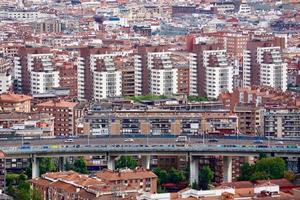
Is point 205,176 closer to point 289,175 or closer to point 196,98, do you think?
point 289,175

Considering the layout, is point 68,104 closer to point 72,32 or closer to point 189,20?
point 72,32

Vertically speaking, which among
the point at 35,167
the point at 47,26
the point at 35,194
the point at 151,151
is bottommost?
the point at 47,26

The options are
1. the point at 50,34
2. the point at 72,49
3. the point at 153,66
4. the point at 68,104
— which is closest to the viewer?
the point at 68,104

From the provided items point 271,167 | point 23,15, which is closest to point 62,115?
point 271,167

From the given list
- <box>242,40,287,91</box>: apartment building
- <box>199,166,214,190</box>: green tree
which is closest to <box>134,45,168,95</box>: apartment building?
<box>242,40,287,91</box>: apartment building

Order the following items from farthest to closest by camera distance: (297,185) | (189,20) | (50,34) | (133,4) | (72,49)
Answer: (133,4), (189,20), (50,34), (72,49), (297,185)

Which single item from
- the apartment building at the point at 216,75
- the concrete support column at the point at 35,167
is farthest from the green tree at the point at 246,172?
the apartment building at the point at 216,75

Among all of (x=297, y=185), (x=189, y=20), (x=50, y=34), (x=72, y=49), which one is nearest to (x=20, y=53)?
(x=72, y=49)
